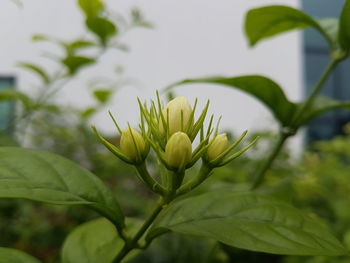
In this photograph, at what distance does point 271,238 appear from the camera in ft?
1.04

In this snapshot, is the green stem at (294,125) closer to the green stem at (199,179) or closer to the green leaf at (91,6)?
the green stem at (199,179)

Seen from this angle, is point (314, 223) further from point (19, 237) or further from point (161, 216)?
point (19, 237)

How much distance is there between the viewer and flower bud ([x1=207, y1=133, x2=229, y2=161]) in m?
0.31

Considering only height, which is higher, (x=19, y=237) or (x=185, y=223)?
(x=185, y=223)

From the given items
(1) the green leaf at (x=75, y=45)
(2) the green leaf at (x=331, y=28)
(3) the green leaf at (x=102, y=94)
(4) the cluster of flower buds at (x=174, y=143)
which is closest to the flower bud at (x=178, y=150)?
(4) the cluster of flower buds at (x=174, y=143)

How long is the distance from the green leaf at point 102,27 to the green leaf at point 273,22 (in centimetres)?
39

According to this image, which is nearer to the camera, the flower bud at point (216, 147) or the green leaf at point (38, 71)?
the flower bud at point (216, 147)

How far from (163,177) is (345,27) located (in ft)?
1.05

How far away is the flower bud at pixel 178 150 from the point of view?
292 millimetres

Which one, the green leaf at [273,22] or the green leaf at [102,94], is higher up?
the green leaf at [273,22]

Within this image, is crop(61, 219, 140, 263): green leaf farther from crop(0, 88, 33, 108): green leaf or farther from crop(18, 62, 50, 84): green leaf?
crop(18, 62, 50, 84): green leaf

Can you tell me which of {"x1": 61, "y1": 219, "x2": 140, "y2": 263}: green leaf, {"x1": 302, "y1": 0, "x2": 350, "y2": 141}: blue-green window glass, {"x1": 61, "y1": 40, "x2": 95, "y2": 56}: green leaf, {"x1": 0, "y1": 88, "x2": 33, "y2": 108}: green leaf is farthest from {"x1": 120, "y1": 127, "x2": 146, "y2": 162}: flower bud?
{"x1": 302, "y1": 0, "x2": 350, "y2": 141}: blue-green window glass

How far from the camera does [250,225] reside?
331mm

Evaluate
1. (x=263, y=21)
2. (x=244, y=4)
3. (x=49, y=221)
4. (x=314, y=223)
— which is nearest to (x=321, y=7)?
(x=244, y=4)
